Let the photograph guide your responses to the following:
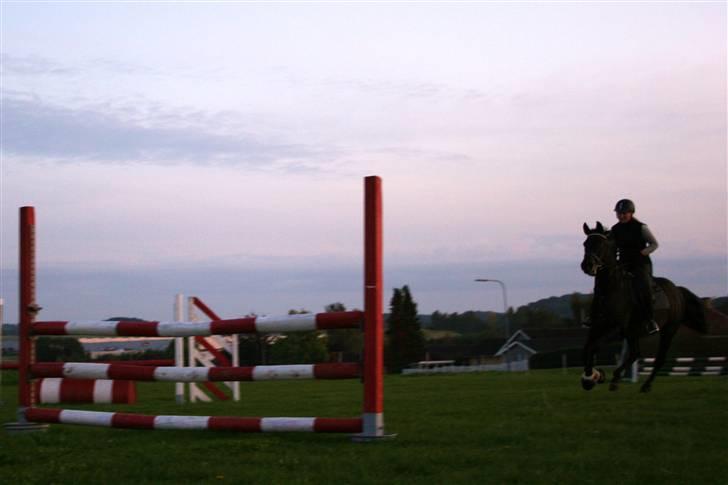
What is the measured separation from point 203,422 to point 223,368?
0.50 meters

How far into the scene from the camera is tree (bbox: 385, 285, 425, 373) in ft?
340

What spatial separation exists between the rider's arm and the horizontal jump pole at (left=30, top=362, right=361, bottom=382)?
5.99m

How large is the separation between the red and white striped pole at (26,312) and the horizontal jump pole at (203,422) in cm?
10

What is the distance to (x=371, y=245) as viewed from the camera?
7.65 metres

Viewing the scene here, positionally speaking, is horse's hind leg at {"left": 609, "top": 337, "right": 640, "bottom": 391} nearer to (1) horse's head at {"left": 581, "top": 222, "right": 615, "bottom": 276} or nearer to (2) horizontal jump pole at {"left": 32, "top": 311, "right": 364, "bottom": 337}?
(1) horse's head at {"left": 581, "top": 222, "right": 615, "bottom": 276}

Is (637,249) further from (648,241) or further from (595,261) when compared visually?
(595,261)

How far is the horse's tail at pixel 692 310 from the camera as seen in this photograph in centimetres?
1369

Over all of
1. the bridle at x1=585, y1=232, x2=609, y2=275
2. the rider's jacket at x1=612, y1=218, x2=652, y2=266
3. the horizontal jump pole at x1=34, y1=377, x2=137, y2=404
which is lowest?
the horizontal jump pole at x1=34, y1=377, x2=137, y2=404

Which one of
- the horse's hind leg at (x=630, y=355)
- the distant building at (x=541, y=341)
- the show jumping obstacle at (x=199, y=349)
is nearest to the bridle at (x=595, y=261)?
the horse's hind leg at (x=630, y=355)

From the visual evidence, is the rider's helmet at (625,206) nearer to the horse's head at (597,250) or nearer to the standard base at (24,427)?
the horse's head at (597,250)

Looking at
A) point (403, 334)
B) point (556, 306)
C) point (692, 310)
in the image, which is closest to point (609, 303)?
point (692, 310)

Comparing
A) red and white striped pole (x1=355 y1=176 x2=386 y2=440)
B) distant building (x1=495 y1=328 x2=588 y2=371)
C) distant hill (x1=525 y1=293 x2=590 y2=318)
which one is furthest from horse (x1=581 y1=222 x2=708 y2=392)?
distant hill (x1=525 y1=293 x2=590 y2=318)

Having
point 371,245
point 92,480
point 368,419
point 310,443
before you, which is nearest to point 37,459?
point 92,480

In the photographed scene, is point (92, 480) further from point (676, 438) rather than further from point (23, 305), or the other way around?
point (676, 438)
